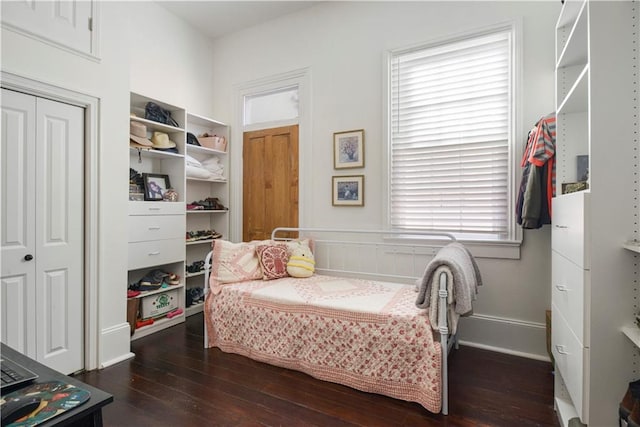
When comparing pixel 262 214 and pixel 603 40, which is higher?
pixel 603 40

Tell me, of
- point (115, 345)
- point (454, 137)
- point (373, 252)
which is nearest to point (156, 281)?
point (115, 345)

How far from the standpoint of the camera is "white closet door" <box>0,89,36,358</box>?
1987 millimetres

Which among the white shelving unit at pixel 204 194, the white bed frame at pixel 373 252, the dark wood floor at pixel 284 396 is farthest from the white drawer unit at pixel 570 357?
the white shelving unit at pixel 204 194

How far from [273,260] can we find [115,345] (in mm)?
1356

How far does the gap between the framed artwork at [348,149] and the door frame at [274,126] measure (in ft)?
1.00

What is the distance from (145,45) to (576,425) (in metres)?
4.36

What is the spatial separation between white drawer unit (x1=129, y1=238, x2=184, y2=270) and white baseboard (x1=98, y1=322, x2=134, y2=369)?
1.85 ft

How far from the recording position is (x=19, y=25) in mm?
1980

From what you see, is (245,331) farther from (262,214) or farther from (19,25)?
(19,25)

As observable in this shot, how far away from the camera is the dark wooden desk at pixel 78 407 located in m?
0.73

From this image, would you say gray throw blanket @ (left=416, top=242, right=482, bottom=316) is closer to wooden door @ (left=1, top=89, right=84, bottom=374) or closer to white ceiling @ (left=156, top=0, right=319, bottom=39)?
wooden door @ (left=1, top=89, right=84, bottom=374)

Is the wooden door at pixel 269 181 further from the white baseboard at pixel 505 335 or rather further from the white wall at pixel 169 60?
the white baseboard at pixel 505 335

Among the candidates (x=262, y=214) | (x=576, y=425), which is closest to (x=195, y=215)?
(x=262, y=214)

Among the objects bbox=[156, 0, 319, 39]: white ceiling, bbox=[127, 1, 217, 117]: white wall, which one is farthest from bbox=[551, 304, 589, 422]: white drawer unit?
bbox=[127, 1, 217, 117]: white wall
